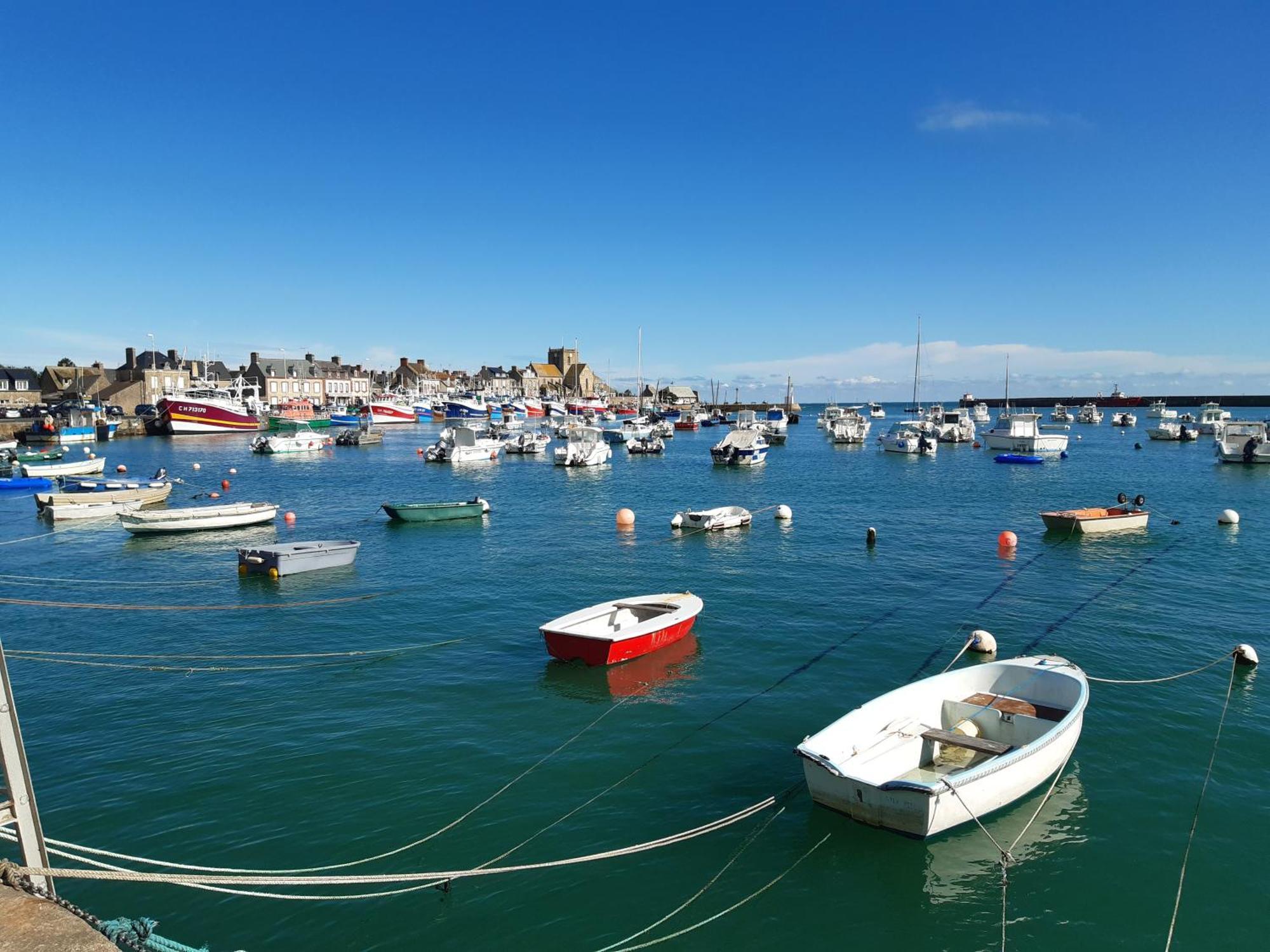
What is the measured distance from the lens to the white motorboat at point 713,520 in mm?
42125

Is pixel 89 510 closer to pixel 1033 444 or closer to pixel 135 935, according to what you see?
pixel 135 935

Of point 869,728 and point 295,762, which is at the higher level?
point 869,728

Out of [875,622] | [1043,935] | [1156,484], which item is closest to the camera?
[1043,935]

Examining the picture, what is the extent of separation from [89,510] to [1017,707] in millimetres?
51760

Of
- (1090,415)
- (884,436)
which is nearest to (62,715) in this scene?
(884,436)

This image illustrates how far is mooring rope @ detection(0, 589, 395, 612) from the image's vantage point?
27.9m

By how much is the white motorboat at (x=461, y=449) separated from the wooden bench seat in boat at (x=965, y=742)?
72.5 m

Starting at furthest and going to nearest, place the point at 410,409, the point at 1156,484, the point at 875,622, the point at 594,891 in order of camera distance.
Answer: the point at 410,409
the point at 1156,484
the point at 875,622
the point at 594,891

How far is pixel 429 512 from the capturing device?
150 feet

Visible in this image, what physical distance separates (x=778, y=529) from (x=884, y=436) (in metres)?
60.9

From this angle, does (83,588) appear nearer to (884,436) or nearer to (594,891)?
(594,891)

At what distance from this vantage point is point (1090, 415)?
156 metres

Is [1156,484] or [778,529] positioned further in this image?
[1156,484]

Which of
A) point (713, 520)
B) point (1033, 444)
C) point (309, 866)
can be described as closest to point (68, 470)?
point (713, 520)
